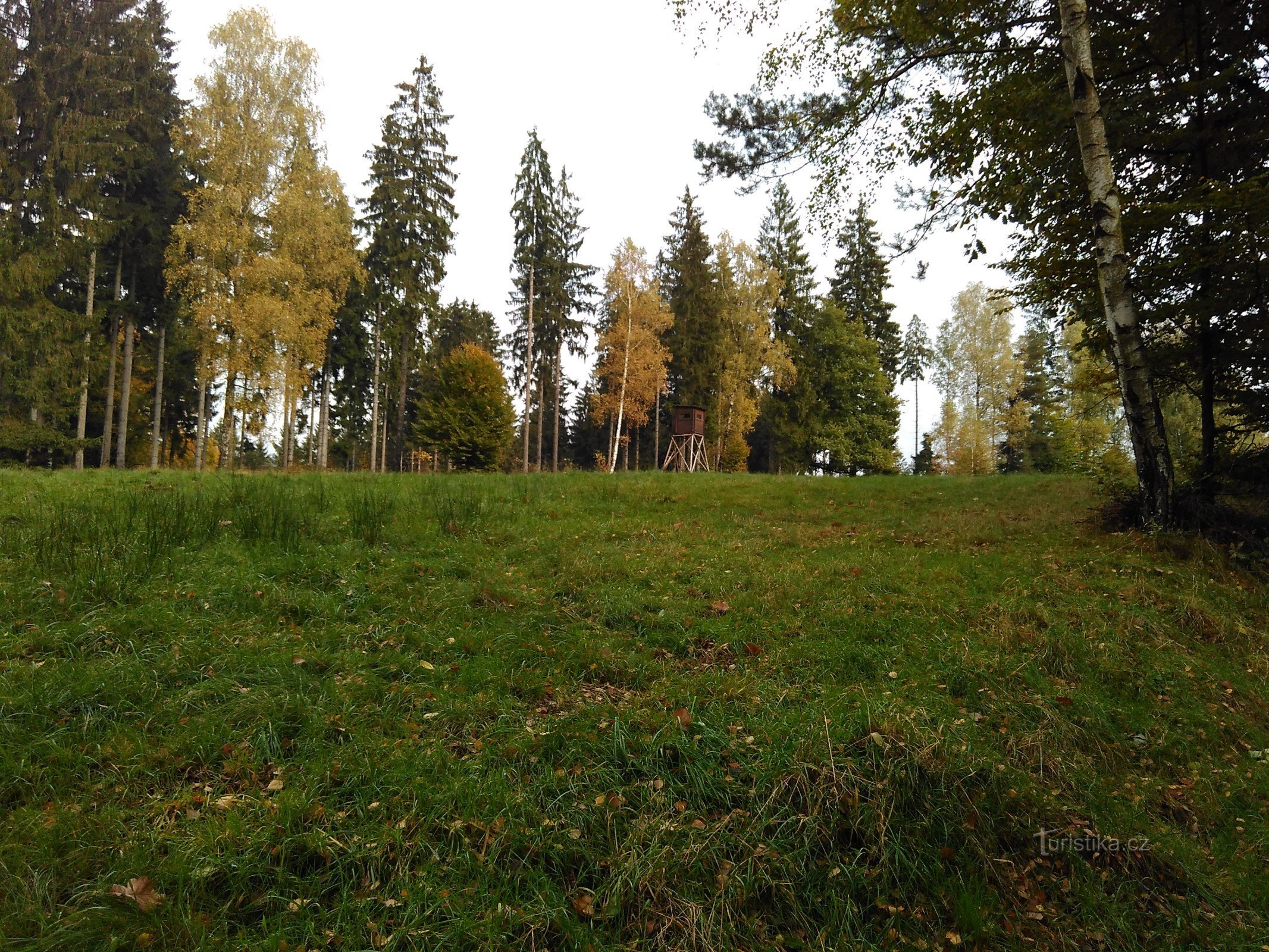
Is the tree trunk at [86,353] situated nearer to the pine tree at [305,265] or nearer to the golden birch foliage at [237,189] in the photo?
the golden birch foliage at [237,189]

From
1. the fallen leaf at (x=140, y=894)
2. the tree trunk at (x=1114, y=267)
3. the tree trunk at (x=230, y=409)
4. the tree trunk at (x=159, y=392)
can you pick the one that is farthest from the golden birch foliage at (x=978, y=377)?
the tree trunk at (x=159, y=392)

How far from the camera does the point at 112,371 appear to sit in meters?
20.5

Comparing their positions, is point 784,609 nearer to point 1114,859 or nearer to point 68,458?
point 1114,859

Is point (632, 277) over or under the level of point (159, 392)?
over

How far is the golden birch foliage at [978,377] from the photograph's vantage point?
32.9 metres

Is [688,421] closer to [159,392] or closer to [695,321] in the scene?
[695,321]

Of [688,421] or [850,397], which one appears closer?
[688,421]

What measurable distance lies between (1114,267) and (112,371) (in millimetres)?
27894

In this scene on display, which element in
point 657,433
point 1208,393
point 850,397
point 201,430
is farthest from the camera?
point 657,433

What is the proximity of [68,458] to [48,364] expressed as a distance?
7803 mm

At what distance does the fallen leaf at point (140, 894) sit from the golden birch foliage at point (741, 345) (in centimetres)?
2937

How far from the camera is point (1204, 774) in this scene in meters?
3.42

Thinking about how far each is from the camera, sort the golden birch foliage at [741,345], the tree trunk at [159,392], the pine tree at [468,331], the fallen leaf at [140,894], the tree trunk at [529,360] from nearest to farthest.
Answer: the fallen leaf at [140,894], the tree trunk at [159,392], the tree trunk at [529,360], the golden birch foliage at [741,345], the pine tree at [468,331]

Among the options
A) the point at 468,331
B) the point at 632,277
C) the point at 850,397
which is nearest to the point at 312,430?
the point at 468,331
